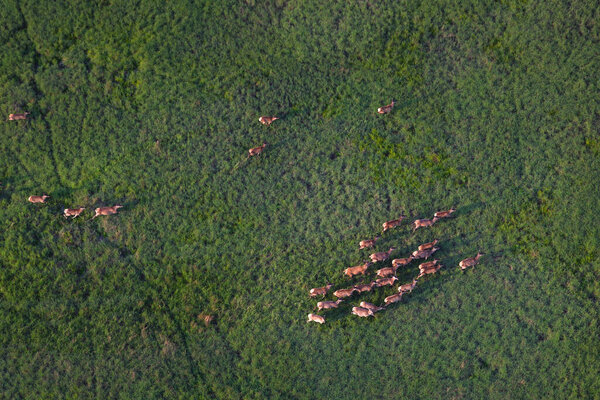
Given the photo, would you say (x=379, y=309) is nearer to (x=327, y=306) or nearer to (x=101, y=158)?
(x=327, y=306)

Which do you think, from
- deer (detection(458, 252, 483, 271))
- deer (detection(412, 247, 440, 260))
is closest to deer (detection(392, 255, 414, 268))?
deer (detection(412, 247, 440, 260))

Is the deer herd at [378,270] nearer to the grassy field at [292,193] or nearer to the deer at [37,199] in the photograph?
the deer at [37,199]

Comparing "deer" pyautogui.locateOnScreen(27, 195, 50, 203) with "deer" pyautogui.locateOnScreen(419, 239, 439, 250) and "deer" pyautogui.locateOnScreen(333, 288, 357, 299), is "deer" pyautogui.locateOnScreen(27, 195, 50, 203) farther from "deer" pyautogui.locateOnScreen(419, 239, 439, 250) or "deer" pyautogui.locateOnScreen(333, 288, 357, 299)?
"deer" pyautogui.locateOnScreen(419, 239, 439, 250)

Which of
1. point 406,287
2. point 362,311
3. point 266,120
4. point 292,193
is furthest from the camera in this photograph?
point 292,193

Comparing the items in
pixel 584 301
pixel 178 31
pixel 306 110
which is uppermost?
pixel 178 31

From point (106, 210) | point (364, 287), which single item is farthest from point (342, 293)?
point (106, 210)

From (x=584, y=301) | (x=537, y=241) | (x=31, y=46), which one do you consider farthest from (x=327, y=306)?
(x=31, y=46)

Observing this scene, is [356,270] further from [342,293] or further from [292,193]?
[292,193]
